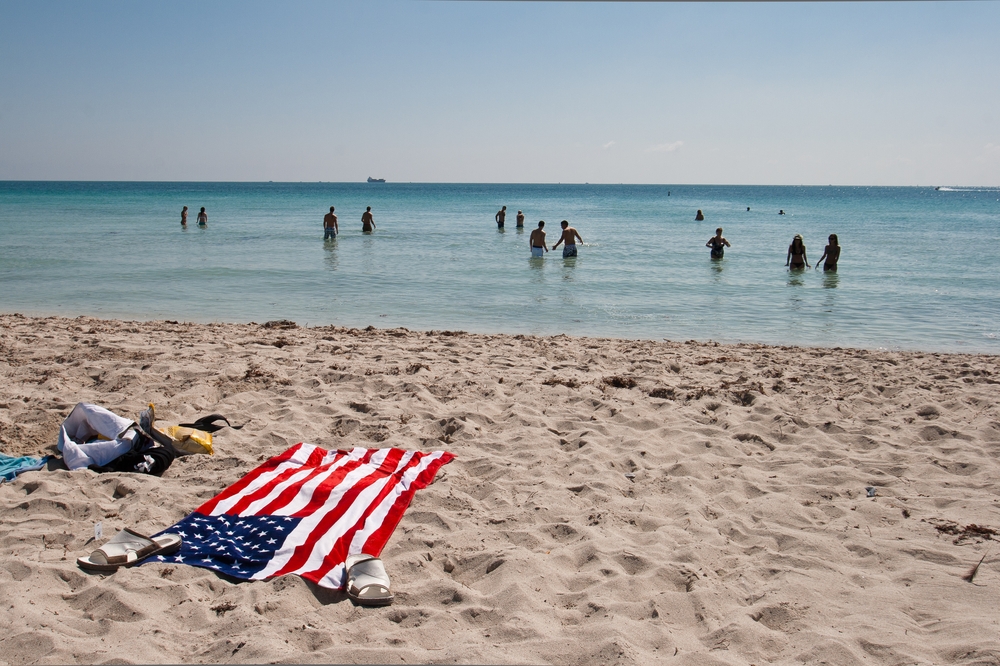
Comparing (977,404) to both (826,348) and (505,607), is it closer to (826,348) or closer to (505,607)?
(826,348)

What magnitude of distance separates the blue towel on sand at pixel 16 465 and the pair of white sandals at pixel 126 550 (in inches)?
52.5

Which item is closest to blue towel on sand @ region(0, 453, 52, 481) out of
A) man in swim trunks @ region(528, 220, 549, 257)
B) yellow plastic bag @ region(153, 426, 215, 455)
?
yellow plastic bag @ region(153, 426, 215, 455)

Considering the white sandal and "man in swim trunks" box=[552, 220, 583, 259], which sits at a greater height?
"man in swim trunks" box=[552, 220, 583, 259]

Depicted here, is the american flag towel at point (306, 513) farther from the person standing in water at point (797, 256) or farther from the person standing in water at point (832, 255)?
the person standing in water at point (832, 255)

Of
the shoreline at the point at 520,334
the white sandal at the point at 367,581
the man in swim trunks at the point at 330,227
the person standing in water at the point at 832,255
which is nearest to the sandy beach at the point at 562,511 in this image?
the white sandal at the point at 367,581

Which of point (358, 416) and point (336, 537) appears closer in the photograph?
point (336, 537)

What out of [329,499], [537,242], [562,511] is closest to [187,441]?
[329,499]

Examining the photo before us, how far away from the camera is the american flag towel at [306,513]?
3408 mm

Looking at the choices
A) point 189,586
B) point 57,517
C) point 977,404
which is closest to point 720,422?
point 977,404

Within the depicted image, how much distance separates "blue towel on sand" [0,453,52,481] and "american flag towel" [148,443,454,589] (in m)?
1.40

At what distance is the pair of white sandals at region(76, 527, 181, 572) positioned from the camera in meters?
3.26

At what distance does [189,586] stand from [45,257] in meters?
18.5

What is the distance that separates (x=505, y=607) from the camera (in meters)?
3.09

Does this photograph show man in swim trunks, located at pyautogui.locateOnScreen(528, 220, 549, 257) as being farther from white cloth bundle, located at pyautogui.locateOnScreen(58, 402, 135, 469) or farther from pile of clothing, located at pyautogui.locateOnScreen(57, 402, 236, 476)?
white cloth bundle, located at pyautogui.locateOnScreen(58, 402, 135, 469)
